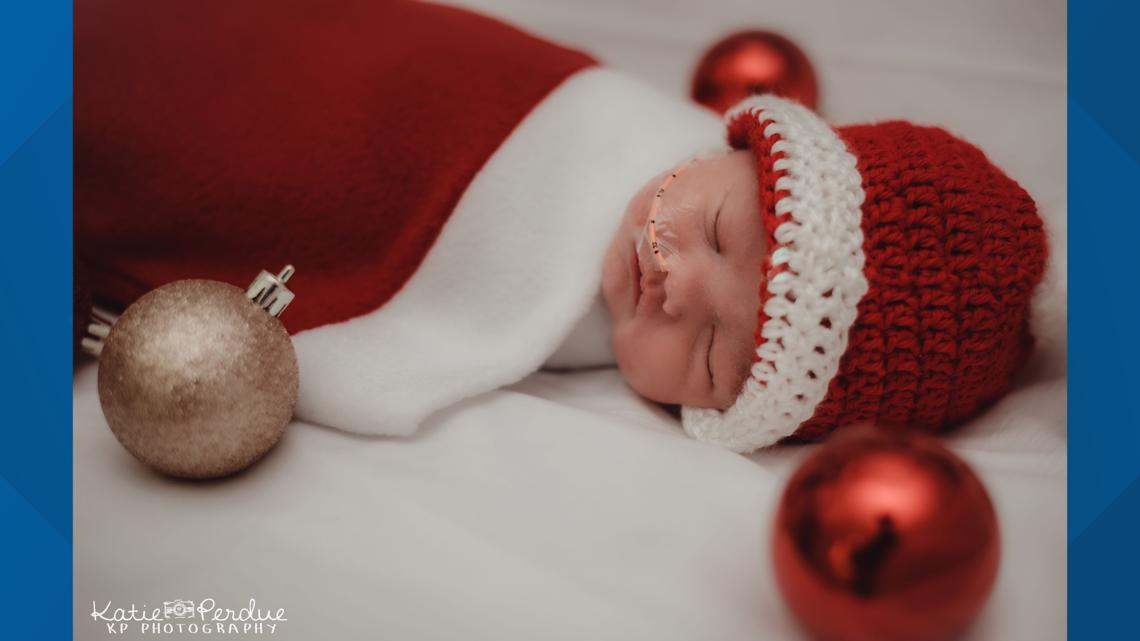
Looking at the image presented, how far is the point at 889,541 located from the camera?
0.59 metres

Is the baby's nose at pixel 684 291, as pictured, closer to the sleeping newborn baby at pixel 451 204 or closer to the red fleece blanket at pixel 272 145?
the sleeping newborn baby at pixel 451 204

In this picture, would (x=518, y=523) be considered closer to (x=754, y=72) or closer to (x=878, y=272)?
(x=878, y=272)

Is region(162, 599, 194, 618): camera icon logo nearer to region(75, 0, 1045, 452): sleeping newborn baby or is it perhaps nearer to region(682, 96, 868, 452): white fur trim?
region(75, 0, 1045, 452): sleeping newborn baby

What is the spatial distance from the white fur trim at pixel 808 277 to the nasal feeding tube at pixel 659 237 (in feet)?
0.46

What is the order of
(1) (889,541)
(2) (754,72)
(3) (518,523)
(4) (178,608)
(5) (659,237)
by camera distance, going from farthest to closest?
1. (2) (754,72)
2. (5) (659,237)
3. (3) (518,523)
4. (4) (178,608)
5. (1) (889,541)

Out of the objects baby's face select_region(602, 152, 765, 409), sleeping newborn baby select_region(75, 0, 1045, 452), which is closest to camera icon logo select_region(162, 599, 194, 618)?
sleeping newborn baby select_region(75, 0, 1045, 452)

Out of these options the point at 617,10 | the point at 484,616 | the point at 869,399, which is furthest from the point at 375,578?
the point at 617,10

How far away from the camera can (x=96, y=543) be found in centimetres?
77

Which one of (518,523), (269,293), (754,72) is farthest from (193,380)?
(754,72)

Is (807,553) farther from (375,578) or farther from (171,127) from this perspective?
(171,127)

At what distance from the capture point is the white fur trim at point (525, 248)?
101cm

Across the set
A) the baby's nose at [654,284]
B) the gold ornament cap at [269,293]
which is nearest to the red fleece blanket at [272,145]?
the gold ornament cap at [269,293]

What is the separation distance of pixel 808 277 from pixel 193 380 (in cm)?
55

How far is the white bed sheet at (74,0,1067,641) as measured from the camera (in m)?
0.73
